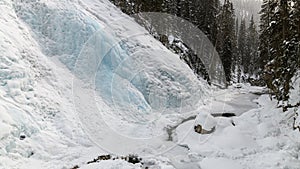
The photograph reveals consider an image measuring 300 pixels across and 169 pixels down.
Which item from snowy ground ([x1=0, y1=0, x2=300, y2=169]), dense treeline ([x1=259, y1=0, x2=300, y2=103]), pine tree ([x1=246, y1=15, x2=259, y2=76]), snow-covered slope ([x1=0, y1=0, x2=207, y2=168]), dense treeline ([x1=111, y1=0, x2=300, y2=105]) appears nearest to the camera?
snowy ground ([x1=0, y1=0, x2=300, y2=169])

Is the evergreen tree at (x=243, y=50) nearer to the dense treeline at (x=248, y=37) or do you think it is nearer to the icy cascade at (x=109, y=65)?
the dense treeline at (x=248, y=37)

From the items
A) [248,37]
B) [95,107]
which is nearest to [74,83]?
[95,107]

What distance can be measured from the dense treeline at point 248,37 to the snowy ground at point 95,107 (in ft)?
6.31

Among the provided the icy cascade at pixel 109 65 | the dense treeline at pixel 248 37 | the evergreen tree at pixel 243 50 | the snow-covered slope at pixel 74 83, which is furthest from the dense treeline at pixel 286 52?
the evergreen tree at pixel 243 50

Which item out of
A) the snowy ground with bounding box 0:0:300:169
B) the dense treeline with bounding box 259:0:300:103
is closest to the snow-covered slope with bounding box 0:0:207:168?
the snowy ground with bounding box 0:0:300:169

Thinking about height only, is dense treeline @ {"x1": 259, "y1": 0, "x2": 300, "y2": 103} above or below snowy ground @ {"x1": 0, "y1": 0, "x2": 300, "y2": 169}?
above

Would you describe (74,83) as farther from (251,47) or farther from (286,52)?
(251,47)

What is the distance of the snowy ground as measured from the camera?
1159 cm

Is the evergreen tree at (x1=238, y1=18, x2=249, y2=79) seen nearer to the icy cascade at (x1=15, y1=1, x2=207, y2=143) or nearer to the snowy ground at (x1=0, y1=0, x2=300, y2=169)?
the snowy ground at (x1=0, y1=0, x2=300, y2=169)

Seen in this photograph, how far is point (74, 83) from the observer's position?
16.5 m

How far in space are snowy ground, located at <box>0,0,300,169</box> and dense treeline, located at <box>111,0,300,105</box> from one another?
75.7 inches

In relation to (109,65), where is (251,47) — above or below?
above

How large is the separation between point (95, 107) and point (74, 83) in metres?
1.86

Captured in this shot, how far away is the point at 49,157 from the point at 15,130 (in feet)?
5.36
